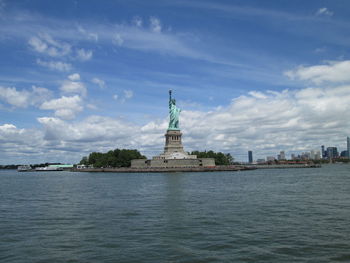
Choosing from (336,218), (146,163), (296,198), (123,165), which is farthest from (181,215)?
(123,165)

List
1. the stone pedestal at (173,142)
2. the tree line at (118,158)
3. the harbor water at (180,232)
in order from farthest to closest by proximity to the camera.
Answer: the tree line at (118,158) → the stone pedestal at (173,142) → the harbor water at (180,232)

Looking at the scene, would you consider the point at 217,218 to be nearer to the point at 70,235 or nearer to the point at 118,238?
the point at 118,238

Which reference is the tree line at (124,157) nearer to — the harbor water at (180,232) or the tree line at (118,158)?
the tree line at (118,158)

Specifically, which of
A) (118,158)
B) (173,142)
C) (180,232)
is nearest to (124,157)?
(118,158)


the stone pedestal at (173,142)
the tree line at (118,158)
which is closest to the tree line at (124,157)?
the tree line at (118,158)

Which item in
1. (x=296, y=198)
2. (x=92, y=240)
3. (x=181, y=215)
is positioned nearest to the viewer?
(x=92, y=240)

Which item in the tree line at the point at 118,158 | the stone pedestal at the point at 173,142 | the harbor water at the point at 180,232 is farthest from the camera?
the tree line at the point at 118,158

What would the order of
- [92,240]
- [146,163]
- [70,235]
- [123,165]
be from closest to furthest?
[92,240] → [70,235] → [146,163] → [123,165]

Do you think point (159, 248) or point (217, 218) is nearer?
point (159, 248)

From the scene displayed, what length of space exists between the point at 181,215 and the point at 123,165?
312ft

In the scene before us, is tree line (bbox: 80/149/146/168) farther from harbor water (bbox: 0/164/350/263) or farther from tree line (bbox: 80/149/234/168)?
harbor water (bbox: 0/164/350/263)

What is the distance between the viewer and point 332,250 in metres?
13.3

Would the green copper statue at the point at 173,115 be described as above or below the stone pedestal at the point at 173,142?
above

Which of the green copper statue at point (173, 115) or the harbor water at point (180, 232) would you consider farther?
the green copper statue at point (173, 115)
